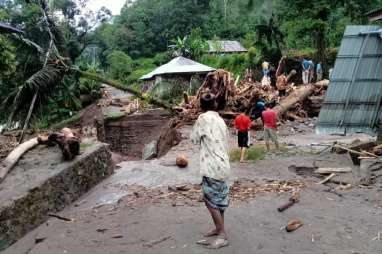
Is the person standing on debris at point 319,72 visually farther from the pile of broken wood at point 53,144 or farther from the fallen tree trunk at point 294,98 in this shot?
the pile of broken wood at point 53,144

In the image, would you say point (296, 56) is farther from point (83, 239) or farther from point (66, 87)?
point (83, 239)

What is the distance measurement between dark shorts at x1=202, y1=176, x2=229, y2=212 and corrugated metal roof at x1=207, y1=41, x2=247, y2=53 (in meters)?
37.7

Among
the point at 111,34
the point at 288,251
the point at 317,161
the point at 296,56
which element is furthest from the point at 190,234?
the point at 111,34

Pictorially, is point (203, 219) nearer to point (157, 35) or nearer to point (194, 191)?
point (194, 191)

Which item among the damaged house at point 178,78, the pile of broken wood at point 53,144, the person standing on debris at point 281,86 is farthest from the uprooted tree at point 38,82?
the damaged house at point 178,78

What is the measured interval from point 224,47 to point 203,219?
41542 millimetres

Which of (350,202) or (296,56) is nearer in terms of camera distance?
(350,202)

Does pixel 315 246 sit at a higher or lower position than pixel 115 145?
higher

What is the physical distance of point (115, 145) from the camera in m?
22.5

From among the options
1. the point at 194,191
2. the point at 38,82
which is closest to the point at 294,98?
the point at 38,82

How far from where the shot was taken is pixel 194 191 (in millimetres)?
8391

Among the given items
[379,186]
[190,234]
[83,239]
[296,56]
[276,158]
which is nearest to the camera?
[190,234]

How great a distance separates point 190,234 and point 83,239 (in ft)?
4.96

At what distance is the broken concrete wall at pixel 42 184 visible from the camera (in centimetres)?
716
